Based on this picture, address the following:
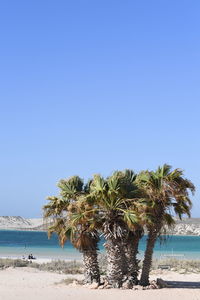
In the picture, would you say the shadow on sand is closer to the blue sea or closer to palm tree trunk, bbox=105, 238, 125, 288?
the blue sea

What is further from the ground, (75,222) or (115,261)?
(75,222)

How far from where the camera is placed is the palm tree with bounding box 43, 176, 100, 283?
21.3 meters

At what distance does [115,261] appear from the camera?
820 inches

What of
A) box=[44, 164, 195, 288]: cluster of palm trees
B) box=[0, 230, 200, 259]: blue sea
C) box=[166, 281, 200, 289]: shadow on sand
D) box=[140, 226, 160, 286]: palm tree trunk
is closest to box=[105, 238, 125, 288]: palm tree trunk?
box=[44, 164, 195, 288]: cluster of palm trees

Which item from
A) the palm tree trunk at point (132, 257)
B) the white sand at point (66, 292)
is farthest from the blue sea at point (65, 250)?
the white sand at point (66, 292)

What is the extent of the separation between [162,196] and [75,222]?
363 centimetres

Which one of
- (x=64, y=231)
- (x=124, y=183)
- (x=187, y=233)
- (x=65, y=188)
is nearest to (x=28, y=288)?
(x=64, y=231)

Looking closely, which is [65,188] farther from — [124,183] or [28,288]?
[28,288]

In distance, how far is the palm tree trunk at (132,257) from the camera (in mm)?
21250

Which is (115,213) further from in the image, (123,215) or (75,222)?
(75,222)

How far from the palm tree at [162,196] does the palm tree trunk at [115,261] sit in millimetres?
1049

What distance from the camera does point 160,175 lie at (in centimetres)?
2120

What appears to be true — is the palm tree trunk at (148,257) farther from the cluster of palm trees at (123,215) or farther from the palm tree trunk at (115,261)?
the palm tree trunk at (115,261)

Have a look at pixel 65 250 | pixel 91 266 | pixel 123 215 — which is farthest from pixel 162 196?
pixel 65 250
